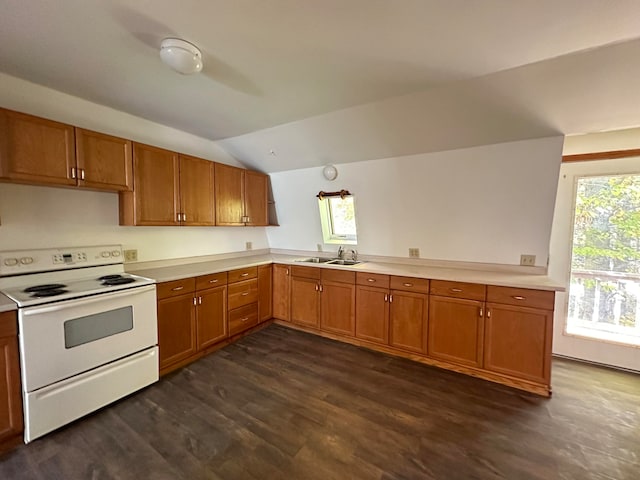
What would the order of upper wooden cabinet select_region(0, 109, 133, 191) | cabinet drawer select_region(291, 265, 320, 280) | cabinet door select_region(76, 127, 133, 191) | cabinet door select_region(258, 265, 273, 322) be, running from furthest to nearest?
cabinet door select_region(258, 265, 273, 322) < cabinet drawer select_region(291, 265, 320, 280) < cabinet door select_region(76, 127, 133, 191) < upper wooden cabinet select_region(0, 109, 133, 191)

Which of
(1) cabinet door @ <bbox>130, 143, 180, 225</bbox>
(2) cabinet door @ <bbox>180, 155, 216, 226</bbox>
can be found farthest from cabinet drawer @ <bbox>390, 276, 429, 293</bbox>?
(1) cabinet door @ <bbox>130, 143, 180, 225</bbox>

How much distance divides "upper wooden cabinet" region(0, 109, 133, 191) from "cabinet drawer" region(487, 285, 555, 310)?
137 inches

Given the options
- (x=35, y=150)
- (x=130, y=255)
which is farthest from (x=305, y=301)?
(x=35, y=150)

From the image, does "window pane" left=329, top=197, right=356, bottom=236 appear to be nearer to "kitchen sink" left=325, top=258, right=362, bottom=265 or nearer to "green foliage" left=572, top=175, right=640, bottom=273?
"kitchen sink" left=325, top=258, right=362, bottom=265

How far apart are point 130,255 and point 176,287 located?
2.17ft

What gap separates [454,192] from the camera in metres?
2.90

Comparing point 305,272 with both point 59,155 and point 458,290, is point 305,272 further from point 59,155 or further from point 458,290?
point 59,155

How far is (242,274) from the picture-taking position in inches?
131

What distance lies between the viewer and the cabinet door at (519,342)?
225 cm

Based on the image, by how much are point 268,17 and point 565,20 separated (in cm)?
153

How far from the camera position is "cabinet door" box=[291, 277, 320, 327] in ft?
11.4

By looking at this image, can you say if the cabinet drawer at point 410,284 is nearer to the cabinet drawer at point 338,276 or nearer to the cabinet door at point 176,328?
the cabinet drawer at point 338,276

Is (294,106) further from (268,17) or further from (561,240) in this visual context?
(561,240)

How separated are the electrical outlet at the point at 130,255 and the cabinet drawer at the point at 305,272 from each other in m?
1.78
